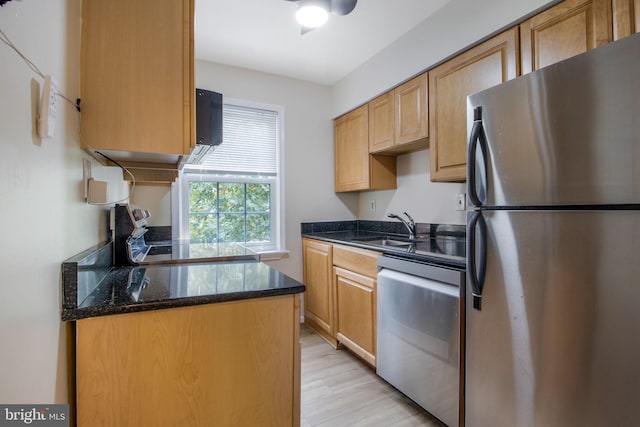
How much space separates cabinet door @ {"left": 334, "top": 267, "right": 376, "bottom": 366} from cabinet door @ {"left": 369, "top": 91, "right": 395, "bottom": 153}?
110 cm

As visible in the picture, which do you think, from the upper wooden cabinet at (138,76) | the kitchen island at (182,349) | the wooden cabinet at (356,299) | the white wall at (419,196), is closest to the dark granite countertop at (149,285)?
the kitchen island at (182,349)

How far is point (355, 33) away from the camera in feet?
7.52

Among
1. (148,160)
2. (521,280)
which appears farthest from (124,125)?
(521,280)

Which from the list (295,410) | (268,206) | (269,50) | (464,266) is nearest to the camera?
(295,410)

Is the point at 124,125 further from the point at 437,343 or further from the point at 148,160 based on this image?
the point at 437,343

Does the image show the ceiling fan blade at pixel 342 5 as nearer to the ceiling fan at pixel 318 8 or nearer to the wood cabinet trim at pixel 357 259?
the ceiling fan at pixel 318 8

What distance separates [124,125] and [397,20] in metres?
1.91

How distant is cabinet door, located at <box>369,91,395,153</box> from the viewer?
8.11 feet

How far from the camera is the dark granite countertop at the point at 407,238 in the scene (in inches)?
65.5

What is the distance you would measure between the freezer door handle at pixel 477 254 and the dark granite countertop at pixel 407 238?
12 cm

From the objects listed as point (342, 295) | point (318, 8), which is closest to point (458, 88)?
point (318, 8)

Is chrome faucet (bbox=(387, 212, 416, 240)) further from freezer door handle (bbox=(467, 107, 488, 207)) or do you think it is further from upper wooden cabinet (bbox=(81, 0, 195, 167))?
upper wooden cabinet (bbox=(81, 0, 195, 167))

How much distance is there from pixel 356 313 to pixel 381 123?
5.15 feet

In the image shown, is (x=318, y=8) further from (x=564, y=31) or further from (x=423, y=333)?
(x=423, y=333)
